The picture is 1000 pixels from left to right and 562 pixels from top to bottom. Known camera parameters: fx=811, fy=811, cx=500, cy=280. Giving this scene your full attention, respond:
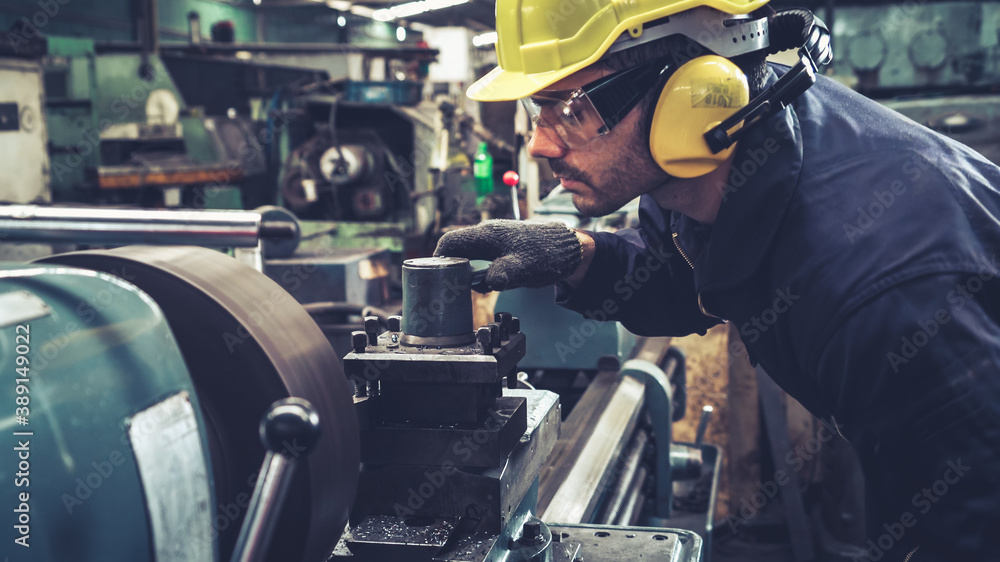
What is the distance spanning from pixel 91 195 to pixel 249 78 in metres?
1.88

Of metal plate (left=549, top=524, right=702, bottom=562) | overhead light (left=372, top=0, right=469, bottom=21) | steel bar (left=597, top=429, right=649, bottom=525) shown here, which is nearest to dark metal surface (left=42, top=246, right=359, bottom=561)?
metal plate (left=549, top=524, right=702, bottom=562)

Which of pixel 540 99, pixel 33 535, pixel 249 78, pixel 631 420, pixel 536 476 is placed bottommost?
pixel 631 420

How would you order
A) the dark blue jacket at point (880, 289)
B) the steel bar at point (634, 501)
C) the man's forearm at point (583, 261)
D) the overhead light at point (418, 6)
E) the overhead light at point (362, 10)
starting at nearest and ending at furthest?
the dark blue jacket at point (880, 289) < the man's forearm at point (583, 261) < the steel bar at point (634, 501) < the overhead light at point (418, 6) < the overhead light at point (362, 10)

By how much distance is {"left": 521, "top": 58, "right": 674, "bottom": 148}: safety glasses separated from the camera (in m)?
0.99

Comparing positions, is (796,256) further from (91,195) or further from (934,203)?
(91,195)

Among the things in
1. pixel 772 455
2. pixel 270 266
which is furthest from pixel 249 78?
pixel 772 455

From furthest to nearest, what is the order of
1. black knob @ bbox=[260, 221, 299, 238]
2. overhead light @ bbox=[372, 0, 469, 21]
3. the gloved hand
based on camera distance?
overhead light @ bbox=[372, 0, 469, 21]
the gloved hand
black knob @ bbox=[260, 221, 299, 238]

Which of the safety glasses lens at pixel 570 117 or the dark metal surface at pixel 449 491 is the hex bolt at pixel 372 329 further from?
the safety glasses lens at pixel 570 117

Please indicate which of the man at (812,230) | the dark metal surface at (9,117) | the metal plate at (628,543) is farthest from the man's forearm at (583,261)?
the dark metal surface at (9,117)

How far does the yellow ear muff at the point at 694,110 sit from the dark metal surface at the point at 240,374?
0.49 meters

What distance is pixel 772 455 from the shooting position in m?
3.01

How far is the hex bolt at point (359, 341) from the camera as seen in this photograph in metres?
0.90

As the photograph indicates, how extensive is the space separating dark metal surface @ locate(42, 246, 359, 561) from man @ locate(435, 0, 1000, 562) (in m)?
0.37

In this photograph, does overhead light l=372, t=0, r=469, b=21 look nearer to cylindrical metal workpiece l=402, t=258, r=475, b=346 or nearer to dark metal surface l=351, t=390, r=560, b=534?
cylindrical metal workpiece l=402, t=258, r=475, b=346
